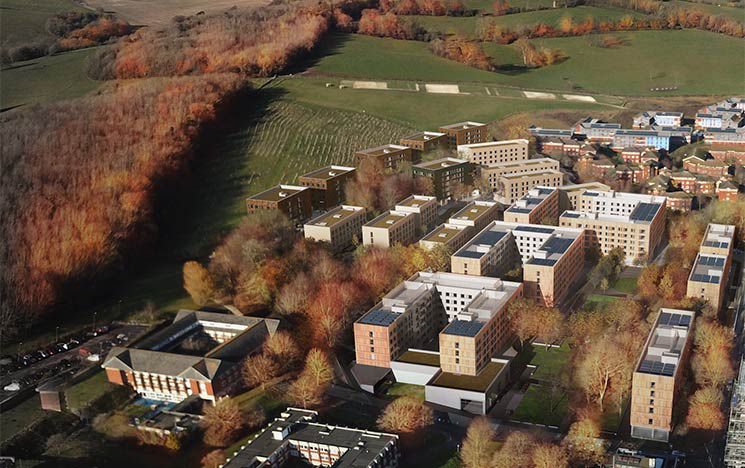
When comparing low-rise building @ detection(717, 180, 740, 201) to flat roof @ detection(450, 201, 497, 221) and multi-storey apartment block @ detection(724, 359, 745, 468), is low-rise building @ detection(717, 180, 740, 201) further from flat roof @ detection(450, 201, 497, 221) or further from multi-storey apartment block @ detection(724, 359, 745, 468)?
multi-storey apartment block @ detection(724, 359, 745, 468)

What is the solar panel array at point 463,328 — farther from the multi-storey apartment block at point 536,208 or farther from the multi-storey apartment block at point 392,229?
the multi-storey apartment block at point 536,208

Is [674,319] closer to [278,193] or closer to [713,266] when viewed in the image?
[713,266]

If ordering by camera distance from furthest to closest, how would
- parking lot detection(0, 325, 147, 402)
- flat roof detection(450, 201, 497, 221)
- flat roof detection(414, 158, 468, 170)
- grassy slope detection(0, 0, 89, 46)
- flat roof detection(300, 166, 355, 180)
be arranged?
grassy slope detection(0, 0, 89, 46)
flat roof detection(414, 158, 468, 170)
flat roof detection(300, 166, 355, 180)
flat roof detection(450, 201, 497, 221)
parking lot detection(0, 325, 147, 402)

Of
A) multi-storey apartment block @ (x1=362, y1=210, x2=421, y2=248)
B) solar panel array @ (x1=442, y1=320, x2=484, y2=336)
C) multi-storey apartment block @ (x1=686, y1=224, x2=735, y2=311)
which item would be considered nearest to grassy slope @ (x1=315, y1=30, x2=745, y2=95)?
multi-storey apartment block @ (x1=362, y1=210, x2=421, y2=248)

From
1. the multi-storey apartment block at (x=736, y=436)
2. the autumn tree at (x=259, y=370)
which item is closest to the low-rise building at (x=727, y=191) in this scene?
the multi-storey apartment block at (x=736, y=436)

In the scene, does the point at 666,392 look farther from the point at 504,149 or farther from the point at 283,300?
the point at 504,149
